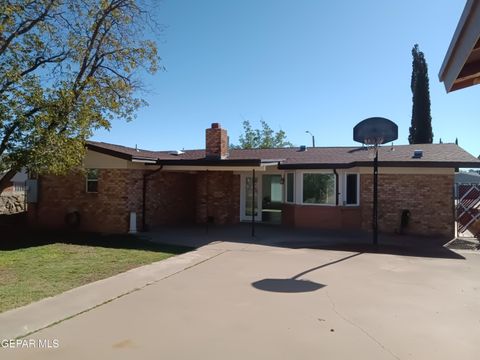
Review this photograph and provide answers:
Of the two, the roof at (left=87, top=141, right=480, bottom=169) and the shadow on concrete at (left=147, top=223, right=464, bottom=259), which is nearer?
the shadow on concrete at (left=147, top=223, right=464, bottom=259)

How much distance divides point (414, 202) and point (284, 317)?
10885 millimetres

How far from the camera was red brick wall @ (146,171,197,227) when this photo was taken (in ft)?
53.2

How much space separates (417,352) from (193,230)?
11845 millimetres

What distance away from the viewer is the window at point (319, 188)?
16125mm

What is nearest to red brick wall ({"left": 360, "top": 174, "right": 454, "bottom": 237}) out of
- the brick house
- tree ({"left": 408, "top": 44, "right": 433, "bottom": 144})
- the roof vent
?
the brick house

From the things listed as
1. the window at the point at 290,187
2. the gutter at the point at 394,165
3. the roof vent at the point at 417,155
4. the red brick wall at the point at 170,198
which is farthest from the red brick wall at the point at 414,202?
the red brick wall at the point at 170,198

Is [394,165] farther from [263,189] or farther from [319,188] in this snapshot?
[263,189]

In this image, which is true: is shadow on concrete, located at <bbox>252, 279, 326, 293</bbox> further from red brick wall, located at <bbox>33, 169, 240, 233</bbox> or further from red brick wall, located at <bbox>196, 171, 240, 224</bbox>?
red brick wall, located at <bbox>196, 171, 240, 224</bbox>

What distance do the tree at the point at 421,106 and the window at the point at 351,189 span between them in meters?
18.8

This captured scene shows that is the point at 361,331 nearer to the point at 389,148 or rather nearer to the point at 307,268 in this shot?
the point at 307,268

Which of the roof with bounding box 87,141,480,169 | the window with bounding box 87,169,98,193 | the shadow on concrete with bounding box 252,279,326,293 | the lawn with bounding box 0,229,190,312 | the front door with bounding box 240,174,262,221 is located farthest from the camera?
the front door with bounding box 240,174,262,221

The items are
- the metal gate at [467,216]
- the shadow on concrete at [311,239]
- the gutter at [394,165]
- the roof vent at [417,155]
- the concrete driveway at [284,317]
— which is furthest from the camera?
the roof vent at [417,155]

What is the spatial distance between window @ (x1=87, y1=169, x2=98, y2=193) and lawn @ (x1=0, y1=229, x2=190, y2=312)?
Answer: 1970 millimetres

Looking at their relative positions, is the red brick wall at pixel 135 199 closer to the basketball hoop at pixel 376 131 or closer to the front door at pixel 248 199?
the front door at pixel 248 199
